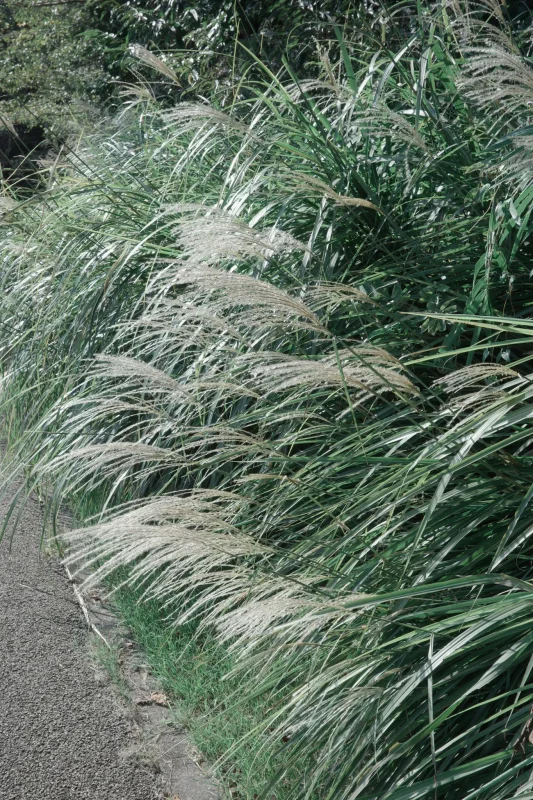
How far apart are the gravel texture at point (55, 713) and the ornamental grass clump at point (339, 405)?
47 cm

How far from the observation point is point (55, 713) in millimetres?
3436

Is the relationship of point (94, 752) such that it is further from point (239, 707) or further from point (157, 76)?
point (157, 76)

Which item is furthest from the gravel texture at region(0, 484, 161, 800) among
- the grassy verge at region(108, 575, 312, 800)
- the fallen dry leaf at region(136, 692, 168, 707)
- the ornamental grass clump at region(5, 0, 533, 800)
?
the ornamental grass clump at region(5, 0, 533, 800)

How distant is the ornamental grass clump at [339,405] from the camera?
233cm

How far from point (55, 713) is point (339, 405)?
1.65 meters

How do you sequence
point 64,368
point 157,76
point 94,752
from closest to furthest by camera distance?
point 94,752, point 64,368, point 157,76

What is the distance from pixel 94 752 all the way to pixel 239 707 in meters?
0.56

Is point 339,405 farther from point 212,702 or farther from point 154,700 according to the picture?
point 154,700

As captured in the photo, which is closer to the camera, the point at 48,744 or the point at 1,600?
the point at 48,744

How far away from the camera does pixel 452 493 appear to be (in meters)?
2.62

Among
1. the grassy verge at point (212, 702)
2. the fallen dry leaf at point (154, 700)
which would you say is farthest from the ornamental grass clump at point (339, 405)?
the fallen dry leaf at point (154, 700)

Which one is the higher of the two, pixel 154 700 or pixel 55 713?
pixel 55 713

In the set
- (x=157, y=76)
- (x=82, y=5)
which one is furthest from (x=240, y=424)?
(x=82, y=5)

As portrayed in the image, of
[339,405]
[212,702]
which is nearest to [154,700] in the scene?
[212,702]
